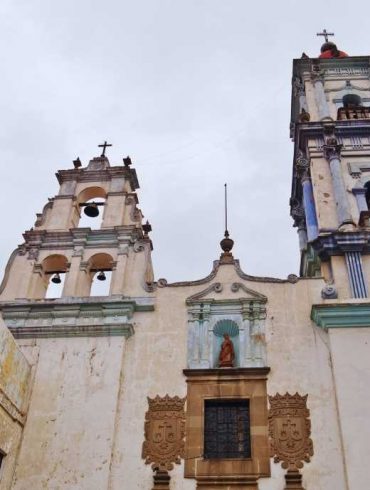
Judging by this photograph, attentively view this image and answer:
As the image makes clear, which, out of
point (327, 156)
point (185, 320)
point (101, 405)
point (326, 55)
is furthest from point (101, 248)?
point (326, 55)

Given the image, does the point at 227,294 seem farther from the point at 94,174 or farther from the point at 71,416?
the point at 94,174

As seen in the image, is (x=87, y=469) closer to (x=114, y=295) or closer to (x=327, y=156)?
(x=114, y=295)

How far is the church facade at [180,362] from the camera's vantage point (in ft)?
37.9

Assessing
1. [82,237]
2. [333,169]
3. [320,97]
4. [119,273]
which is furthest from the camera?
[320,97]

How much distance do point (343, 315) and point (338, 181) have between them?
15.4 ft

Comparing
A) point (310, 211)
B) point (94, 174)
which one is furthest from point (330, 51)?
point (94, 174)

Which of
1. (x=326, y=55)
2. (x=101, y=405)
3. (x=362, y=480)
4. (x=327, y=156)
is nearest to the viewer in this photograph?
(x=362, y=480)

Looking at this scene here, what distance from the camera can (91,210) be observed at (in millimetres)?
16969

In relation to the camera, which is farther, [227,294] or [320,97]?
[320,97]

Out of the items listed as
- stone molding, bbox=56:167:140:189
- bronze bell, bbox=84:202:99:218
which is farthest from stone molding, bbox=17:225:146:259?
stone molding, bbox=56:167:140:189

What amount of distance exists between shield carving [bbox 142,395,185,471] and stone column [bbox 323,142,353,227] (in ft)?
21.3

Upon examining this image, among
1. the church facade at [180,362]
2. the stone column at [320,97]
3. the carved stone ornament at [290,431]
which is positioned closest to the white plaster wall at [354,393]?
the church facade at [180,362]

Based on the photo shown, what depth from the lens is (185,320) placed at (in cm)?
1370

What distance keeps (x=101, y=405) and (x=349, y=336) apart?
17.9 feet
